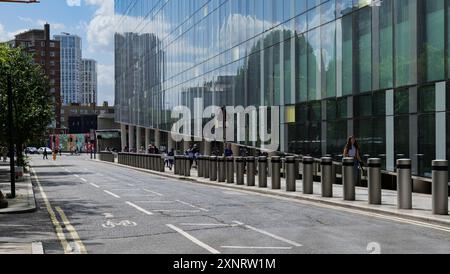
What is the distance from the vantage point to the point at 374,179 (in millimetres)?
15781

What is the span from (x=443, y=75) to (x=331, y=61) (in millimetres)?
8414

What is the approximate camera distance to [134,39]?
7919 centimetres

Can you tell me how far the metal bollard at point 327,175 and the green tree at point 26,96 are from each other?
20907 millimetres

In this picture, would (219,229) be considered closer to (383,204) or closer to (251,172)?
(383,204)

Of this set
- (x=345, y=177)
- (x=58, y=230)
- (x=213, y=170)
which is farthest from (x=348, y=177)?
(x=213, y=170)

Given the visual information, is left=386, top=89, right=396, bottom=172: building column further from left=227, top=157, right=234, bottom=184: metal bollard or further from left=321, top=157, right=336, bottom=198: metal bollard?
left=227, top=157, right=234, bottom=184: metal bollard

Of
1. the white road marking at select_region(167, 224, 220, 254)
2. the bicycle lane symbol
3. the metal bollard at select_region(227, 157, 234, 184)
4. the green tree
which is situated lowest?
the bicycle lane symbol

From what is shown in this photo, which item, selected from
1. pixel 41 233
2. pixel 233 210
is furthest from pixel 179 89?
pixel 41 233

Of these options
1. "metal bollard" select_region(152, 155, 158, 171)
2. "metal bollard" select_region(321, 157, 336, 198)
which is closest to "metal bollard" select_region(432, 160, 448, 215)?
"metal bollard" select_region(321, 157, 336, 198)

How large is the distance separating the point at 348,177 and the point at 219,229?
5.97 m

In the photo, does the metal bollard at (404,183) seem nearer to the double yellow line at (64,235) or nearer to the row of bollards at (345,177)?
the row of bollards at (345,177)

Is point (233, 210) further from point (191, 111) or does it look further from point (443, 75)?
point (191, 111)

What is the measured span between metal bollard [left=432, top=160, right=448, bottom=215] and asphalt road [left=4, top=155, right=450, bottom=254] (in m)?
1.09

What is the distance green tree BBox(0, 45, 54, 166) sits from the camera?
35719 millimetres
